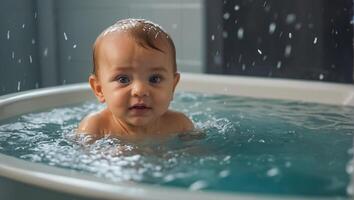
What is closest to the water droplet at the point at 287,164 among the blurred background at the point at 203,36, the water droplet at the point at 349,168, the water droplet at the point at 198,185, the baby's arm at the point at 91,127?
the water droplet at the point at 349,168

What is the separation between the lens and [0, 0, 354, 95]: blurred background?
2189 mm

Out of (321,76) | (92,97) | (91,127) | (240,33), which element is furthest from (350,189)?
(240,33)

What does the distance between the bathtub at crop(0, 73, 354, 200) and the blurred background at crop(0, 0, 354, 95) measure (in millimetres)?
382

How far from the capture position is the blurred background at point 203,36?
2.19 meters

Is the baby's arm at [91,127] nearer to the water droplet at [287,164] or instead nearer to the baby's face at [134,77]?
the baby's face at [134,77]

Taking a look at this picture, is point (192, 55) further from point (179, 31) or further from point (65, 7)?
point (65, 7)

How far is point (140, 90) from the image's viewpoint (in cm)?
123

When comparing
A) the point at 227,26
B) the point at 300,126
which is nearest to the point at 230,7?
the point at 227,26

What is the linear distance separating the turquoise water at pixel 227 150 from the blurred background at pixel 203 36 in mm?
511

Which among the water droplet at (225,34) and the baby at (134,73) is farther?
the water droplet at (225,34)

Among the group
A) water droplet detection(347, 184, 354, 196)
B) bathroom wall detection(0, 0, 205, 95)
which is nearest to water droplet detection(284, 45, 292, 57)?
bathroom wall detection(0, 0, 205, 95)

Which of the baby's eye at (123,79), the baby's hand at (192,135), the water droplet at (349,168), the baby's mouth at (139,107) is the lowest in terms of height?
the baby's hand at (192,135)

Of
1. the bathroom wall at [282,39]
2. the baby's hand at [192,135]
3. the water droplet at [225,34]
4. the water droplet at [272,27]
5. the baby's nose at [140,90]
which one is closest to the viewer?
the baby's nose at [140,90]

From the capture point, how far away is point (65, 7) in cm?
284
